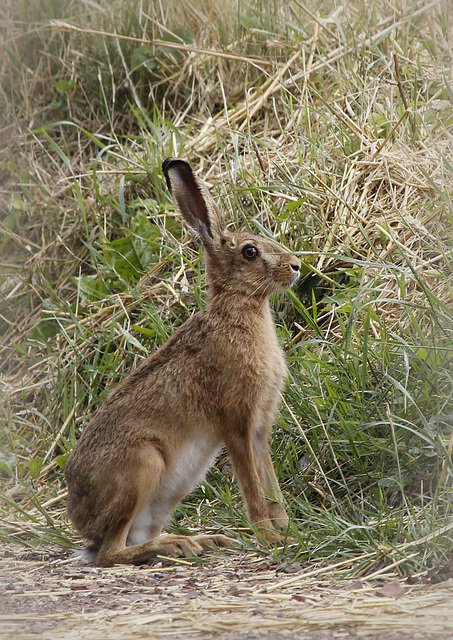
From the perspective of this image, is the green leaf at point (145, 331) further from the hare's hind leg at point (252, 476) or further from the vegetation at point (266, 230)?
the hare's hind leg at point (252, 476)

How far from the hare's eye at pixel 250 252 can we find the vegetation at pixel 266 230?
0.44 m

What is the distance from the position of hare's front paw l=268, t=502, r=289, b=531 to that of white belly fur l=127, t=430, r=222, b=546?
420 mm

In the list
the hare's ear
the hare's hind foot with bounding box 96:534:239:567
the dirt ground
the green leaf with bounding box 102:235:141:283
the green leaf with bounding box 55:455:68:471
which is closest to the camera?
the dirt ground

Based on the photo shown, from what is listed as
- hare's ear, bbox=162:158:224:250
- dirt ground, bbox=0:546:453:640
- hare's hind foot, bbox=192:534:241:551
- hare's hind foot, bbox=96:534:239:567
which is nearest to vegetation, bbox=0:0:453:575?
hare's hind foot, bbox=192:534:241:551

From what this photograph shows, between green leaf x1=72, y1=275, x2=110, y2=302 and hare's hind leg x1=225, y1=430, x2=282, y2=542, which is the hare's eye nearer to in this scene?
hare's hind leg x1=225, y1=430, x2=282, y2=542

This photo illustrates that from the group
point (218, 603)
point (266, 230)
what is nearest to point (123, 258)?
point (266, 230)

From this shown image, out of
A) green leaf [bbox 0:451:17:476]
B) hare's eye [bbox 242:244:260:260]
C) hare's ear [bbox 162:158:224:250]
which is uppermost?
hare's ear [bbox 162:158:224:250]

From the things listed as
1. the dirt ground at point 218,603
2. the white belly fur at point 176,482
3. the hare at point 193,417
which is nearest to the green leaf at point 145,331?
the hare at point 193,417

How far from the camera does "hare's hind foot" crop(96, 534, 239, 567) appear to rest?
4.39 m

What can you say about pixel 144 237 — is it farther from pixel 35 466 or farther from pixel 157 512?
pixel 157 512

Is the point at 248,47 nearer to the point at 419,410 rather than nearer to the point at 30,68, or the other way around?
the point at 30,68

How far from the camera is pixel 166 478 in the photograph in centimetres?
464

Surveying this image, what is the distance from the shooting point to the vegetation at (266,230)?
4492 mm

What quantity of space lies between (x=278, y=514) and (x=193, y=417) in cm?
66
